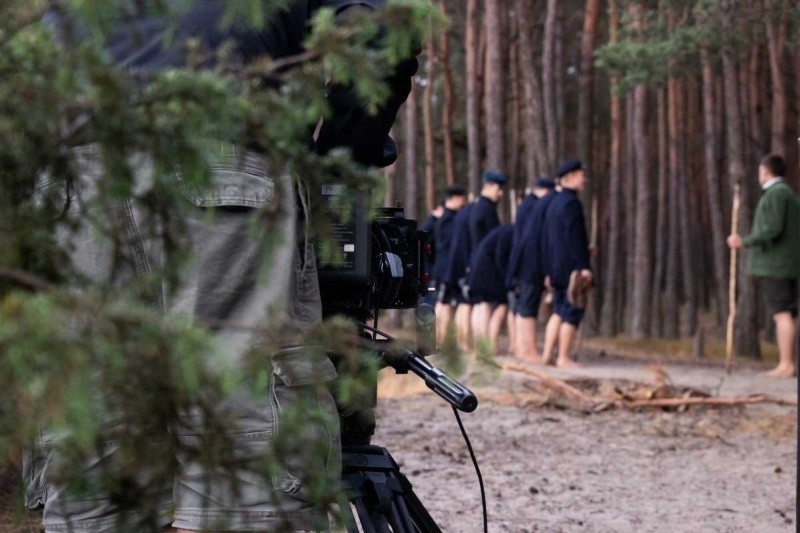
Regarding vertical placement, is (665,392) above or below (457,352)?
below

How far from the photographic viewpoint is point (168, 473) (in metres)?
1.69

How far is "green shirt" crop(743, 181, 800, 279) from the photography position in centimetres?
1302

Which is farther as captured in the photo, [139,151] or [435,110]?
[435,110]

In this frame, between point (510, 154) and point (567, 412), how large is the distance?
1705 cm

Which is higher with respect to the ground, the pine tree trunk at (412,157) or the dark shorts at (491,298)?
the pine tree trunk at (412,157)

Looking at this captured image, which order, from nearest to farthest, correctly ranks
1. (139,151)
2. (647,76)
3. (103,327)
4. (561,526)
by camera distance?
(103,327), (139,151), (561,526), (647,76)

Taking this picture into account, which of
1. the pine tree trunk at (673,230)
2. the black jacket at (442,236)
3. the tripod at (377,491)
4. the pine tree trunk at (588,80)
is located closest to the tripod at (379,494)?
the tripod at (377,491)

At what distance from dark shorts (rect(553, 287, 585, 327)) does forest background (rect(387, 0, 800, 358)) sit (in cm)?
319

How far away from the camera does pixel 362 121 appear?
9.46 ft

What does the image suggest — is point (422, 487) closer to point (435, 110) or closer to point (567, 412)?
point (567, 412)

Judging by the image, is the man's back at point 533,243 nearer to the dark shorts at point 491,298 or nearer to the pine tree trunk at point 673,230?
the dark shorts at point 491,298

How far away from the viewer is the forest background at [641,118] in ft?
54.1

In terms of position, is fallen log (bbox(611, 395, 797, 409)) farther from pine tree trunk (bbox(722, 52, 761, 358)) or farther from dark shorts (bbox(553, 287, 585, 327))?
pine tree trunk (bbox(722, 52, 761, 358))

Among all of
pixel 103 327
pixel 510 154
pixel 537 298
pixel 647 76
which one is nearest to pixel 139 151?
pixel 103 327
